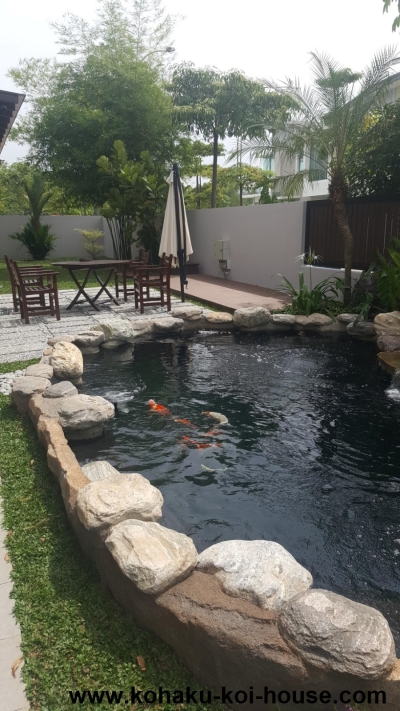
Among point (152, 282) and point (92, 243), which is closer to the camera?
point (152, 282)

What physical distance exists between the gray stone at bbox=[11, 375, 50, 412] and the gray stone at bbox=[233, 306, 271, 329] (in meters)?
3.92

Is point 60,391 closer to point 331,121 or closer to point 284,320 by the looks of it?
point 284,320

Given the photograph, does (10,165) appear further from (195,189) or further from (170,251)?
(170,251)

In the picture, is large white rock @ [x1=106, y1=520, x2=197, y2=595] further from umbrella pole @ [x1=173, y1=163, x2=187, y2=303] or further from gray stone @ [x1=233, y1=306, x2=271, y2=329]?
umbrella pole @ [x1=173, y1=163, x2=187, y2=303]

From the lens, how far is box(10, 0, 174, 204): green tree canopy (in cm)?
1625

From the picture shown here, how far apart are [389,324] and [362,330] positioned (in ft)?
1.71

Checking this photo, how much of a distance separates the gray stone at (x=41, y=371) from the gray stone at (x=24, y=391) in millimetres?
344

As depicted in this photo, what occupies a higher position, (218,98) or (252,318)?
(218,98)

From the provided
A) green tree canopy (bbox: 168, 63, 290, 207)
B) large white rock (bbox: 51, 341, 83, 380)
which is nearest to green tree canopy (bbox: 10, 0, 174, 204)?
green tree canopy (bbox: 168, 63, 290, 207)

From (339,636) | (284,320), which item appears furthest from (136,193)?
(339,636)

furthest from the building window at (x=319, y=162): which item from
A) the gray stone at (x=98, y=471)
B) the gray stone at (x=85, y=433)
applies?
the gray stone at (x=98, y=471)

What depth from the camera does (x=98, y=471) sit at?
3203mm

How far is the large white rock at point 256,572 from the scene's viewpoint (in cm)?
208

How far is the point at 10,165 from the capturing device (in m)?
38.9
